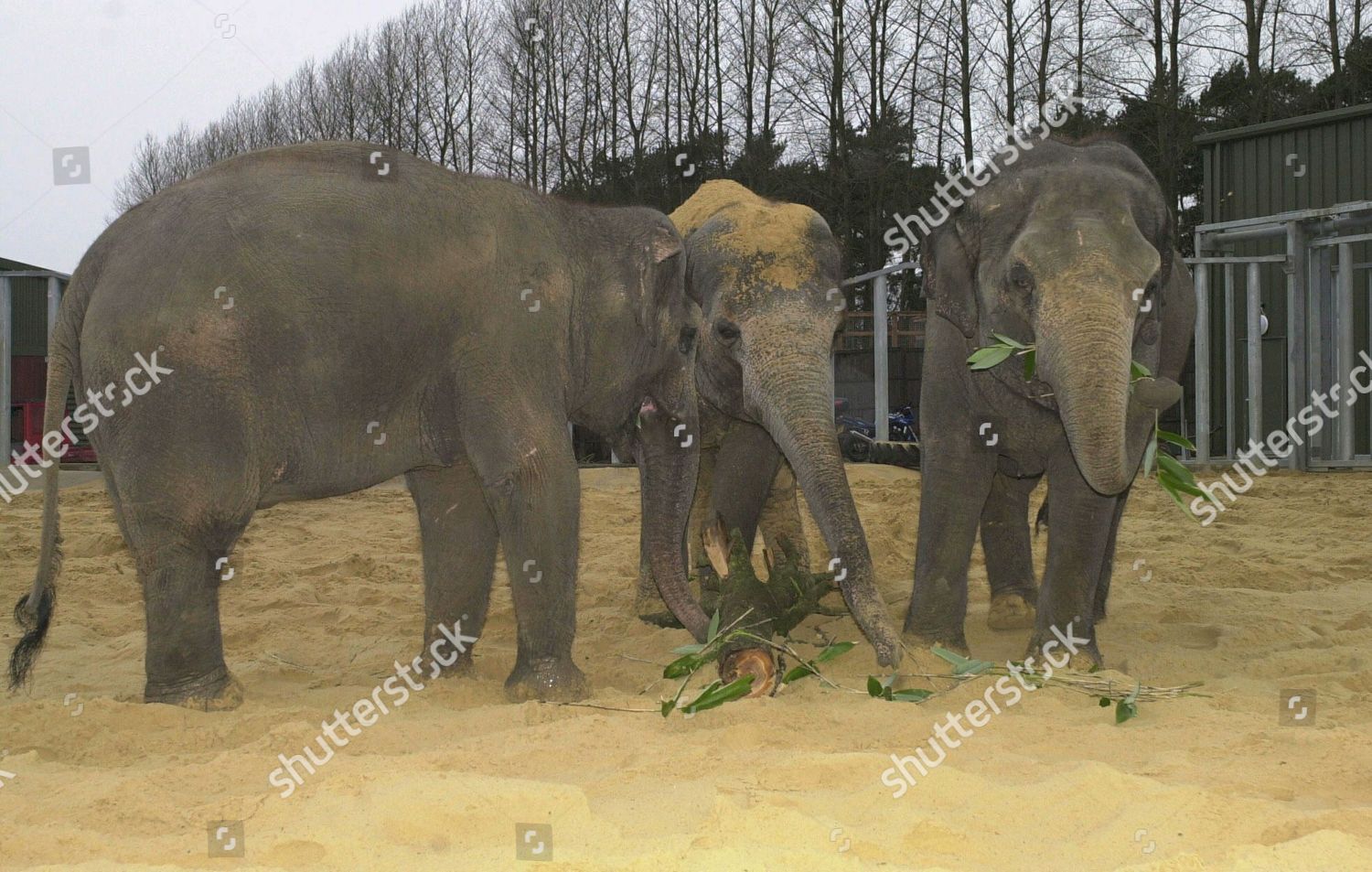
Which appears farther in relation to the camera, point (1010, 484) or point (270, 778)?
point (1010, 484)

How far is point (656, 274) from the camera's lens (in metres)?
5.25

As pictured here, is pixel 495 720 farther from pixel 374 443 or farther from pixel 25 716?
pixel 25 716

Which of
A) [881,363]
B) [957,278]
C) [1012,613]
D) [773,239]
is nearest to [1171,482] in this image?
[957,278]

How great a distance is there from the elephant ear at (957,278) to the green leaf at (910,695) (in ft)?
4.95

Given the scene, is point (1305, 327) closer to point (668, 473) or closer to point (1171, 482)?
point (1171, 482)

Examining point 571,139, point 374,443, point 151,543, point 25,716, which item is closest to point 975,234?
point 374,443

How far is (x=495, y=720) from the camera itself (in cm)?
412

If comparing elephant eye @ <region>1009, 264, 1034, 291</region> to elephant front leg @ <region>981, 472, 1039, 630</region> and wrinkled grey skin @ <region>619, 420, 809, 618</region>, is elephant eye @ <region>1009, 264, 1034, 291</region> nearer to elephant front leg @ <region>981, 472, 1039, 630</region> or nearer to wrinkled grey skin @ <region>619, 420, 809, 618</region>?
elephant front leg @ <region>981, 472, 1039, 630</region>

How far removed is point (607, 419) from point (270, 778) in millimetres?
2268

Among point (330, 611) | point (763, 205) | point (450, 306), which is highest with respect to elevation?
point (763, 205)

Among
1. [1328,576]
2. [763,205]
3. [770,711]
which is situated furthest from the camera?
[1328,576]

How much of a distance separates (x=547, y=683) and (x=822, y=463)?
126 centimetres

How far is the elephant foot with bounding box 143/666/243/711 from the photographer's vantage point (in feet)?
13.9

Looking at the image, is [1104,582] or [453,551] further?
[1104,582]
